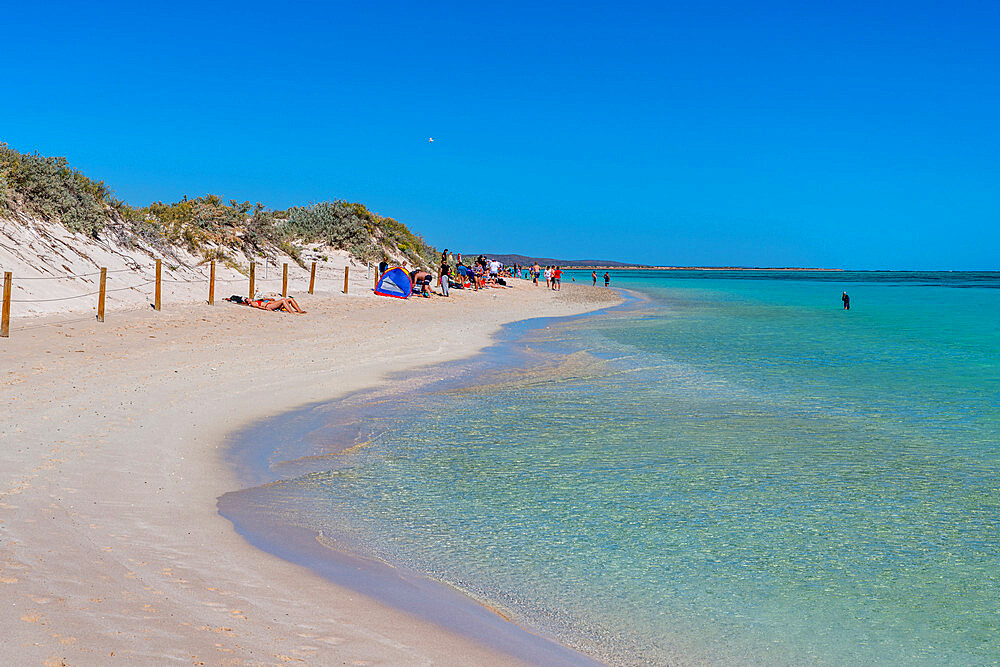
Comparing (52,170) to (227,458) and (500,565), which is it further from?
(500,565)

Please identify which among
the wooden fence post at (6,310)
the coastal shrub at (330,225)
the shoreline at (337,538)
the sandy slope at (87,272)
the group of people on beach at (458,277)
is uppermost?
the coastal shrub at (330,225)

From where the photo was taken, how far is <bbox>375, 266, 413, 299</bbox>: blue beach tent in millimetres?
34562

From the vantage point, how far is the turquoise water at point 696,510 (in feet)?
15.4

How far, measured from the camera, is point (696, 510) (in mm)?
6785

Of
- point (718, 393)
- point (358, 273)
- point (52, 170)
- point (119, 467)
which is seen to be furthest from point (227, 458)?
point (358, 273)

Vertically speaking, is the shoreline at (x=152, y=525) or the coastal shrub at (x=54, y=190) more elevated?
the coastal shrub at (x=54, y=190)

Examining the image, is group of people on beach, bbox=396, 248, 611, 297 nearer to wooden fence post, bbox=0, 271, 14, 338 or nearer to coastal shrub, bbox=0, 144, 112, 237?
coastal shrub, bbox=0, 144, 112, 237

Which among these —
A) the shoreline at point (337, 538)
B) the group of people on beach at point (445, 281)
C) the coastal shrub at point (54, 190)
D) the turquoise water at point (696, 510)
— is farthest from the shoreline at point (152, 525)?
the coastal shrub at point (54, 190)

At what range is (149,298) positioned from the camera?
2262 centimetres

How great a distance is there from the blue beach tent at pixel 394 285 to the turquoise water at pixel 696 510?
21.1 m

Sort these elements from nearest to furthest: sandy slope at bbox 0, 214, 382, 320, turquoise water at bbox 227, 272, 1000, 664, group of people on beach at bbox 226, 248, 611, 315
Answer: turquoise water at bbox 227, 272, 1000, 664 < sandy slope at bbox 0, 214, 382, 320 < group of people on beach at bbox 226, 248, 611, 315

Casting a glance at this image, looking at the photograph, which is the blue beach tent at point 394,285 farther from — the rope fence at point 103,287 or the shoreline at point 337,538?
the shoreline at point 337,538

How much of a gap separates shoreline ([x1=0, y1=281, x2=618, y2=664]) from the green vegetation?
10.9m

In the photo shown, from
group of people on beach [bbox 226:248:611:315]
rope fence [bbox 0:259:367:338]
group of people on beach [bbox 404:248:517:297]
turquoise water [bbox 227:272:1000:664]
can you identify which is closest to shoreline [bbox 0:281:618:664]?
rope fence [bbox 0:259:367:338]
